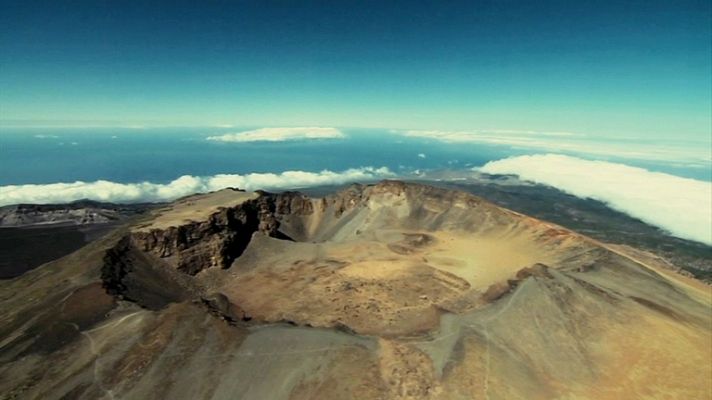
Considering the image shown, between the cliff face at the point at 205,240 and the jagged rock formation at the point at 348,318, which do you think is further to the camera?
the cliff face at the point at 205,240

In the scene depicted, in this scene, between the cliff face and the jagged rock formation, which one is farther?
the cliff face

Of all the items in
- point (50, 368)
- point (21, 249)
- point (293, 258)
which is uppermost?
point (50, 368)

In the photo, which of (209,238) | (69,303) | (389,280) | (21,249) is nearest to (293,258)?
(209,238)

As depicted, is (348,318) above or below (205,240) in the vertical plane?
below

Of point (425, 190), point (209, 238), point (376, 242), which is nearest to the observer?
point (209, 238)

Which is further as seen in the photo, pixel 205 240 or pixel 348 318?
pixel 205 240

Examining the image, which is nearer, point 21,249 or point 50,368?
point 50,368

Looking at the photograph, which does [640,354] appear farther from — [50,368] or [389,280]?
[50,368]

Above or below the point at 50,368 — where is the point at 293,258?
below
